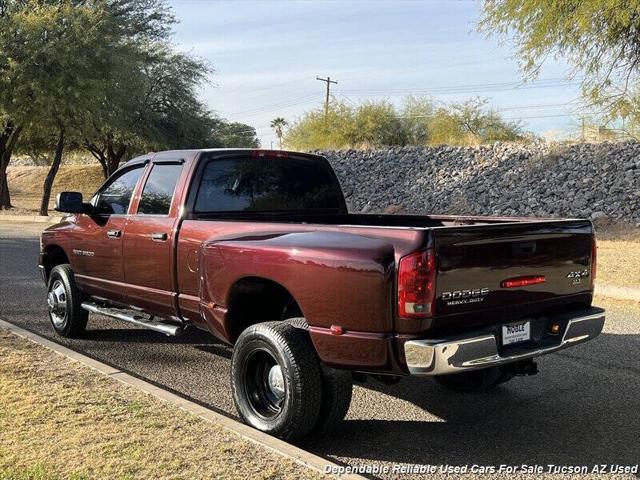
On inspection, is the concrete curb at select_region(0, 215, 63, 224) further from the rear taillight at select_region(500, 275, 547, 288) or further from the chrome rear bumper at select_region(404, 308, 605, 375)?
the chrome rear bumper at select_region(404, 308, 605, 375)

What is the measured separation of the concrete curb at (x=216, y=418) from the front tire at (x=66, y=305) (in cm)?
67

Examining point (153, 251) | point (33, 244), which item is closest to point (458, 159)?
point (33, 244)

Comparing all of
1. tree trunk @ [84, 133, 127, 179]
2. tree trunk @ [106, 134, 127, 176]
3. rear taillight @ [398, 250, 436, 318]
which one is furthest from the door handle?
tree trunk @ [106, 134, 127, 176]

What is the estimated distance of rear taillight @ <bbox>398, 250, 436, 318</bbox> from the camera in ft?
12.3

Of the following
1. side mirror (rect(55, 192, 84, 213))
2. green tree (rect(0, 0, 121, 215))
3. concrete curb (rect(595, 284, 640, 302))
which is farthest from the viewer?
green tree (rect(0, 0, 121, 215))

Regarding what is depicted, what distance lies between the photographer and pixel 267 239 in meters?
4.53

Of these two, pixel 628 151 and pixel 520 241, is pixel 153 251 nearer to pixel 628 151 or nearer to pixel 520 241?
pixel 520 241

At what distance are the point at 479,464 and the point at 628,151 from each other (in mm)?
20688

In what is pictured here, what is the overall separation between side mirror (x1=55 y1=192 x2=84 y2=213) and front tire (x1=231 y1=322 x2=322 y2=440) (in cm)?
274

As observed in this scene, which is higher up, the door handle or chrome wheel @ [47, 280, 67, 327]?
the door handle

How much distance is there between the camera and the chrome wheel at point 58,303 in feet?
23.4

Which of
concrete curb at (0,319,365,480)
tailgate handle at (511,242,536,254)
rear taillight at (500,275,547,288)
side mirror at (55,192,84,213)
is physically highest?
side mirror at (55,192,84,213)

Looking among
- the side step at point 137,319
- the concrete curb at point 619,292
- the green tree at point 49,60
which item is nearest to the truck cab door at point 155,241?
the side step at point 137,319

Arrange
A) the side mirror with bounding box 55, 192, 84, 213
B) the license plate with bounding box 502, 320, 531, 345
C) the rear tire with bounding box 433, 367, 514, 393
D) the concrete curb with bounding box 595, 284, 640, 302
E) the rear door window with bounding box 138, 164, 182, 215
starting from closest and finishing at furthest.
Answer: the license plate with bounding box 502, 320, 531, 345 < the rear tire with bounding box 433, 367, 514, 393 < the rear door window with bounding box 138, 164, 182, 215 < the side mirror with bounding box 55, 192, 84, 213 < the concrete curb with bounding box 595, 284, 640, 302
